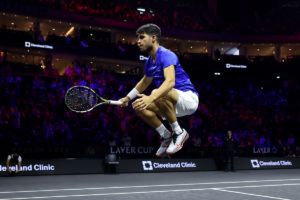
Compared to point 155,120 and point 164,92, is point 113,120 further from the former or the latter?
point 164,92

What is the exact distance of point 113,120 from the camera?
24047mm

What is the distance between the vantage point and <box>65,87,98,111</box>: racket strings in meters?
5.09

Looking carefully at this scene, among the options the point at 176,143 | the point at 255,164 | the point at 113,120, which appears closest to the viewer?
the point at 176,143

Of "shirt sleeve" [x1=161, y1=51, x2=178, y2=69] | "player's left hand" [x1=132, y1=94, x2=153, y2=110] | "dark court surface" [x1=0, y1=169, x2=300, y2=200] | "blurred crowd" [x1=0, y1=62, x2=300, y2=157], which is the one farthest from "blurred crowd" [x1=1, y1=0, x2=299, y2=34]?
"player's left hand" [x1=132, y1=94, x2=153, y2=110]

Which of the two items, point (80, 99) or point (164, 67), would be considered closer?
point (164, 67)

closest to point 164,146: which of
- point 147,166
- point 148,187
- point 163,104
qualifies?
point 163,104

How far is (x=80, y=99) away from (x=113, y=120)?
1900 cm

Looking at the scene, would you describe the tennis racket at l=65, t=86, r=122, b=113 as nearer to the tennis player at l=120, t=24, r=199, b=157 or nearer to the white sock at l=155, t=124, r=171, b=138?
the tennis player at l=120, t=24, r=199, b=157

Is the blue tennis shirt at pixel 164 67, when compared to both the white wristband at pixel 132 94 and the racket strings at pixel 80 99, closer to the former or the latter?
the white wristband at pixel 132 94

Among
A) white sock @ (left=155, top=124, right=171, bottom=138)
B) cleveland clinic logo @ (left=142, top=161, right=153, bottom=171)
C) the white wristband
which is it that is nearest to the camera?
white sock @ (left=155, top=124, right=171, bottom=138)

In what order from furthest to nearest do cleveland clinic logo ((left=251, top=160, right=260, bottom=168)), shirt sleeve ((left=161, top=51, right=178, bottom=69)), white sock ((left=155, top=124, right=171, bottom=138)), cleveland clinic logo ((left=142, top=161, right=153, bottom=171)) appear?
cleveland clinic logo ((left=251, top=160, right=260, bottom=168)) → cleveland clinic logo ((left=142, top=161, right=153, bottom=171)) → white sock ((left=155, top=124, right=171, bottom=138)) → shirt sleeve ((left=161, top=51, right=178, bottom=69))

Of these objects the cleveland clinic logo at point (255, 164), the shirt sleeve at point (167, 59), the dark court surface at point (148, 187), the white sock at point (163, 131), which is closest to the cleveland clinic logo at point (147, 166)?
the dark court surface at point (148, 187)

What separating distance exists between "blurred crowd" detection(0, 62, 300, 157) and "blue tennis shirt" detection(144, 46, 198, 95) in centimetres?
1524

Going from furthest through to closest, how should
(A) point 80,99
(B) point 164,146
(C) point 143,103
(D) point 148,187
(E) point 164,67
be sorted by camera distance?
(D) point 148,187
(B) point 164,146
(A) point 80,99
(E) point 164,67
(C) point 143,103
